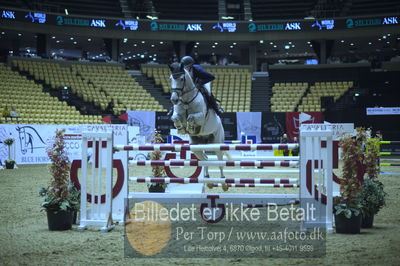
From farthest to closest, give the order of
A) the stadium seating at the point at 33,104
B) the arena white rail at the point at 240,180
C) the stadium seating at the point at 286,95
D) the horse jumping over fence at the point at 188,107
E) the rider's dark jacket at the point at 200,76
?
the stadium seating at the point at 286,95 → the stadium seating at the point at 33,104 → the rider's dark jacket at the point at 200,76 → the horse jumping over fence at the point at 188,107 → the arena white rail at the point at 240,180

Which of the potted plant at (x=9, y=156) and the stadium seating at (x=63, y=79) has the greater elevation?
the stadium seating at (x=63, y=79)

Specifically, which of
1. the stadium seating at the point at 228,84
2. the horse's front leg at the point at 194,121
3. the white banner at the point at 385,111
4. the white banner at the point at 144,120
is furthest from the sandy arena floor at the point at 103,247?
the stadium seating at the point at 228,84

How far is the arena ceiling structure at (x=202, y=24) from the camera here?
101ft

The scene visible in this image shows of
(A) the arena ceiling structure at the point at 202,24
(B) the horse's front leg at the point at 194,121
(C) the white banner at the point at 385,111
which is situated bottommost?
(B) the horse's front leg at the point at 194,121

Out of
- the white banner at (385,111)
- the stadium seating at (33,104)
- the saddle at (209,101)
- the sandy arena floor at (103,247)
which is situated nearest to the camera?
the sandy arena floor at (103,247)

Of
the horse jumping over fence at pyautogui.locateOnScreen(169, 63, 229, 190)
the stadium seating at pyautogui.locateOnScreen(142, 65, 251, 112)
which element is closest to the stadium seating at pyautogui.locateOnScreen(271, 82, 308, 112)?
the stadium seating at pyautogui.locateOnScreen(142, 65, 251, 112)

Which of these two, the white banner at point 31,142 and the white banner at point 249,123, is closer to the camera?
the white banner at point 31,142

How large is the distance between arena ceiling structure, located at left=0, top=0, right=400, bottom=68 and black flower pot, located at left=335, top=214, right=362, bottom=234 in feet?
91.6

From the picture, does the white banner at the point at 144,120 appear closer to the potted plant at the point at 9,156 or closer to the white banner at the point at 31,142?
the white banner at the point at 31,142

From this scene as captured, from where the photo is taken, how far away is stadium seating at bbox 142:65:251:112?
2786cm

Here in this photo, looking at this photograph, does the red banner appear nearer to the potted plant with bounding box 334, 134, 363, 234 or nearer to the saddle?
the saddle

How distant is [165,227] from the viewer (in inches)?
225

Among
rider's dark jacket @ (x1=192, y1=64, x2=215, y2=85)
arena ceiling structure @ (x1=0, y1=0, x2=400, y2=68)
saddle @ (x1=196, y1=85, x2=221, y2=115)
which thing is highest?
arena ceiling structure @ (x1=0, y1=0, x2=400, y2=68)

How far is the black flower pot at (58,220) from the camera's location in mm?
5746
